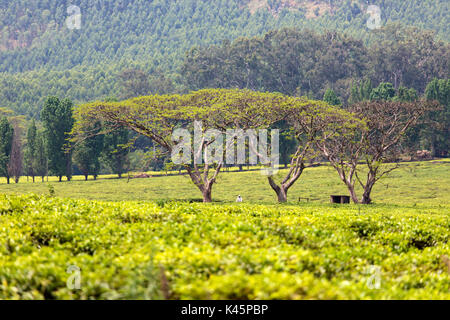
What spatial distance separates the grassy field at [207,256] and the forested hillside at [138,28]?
4376 inches

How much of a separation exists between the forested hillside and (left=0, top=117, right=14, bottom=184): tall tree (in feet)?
184

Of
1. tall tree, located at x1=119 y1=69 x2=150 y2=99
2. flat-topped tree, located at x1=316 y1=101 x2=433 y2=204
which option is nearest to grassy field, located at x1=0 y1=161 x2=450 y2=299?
flat-topped tree, located at x1=316 y1=101 x2=433 y2=204

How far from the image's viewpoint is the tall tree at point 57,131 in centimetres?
6097

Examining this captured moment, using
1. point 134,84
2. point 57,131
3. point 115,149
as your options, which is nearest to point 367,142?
point 115,149

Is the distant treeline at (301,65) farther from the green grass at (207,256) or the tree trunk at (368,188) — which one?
the green grass at (207,256)

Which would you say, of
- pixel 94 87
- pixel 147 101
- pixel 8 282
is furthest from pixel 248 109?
pixel 94 87

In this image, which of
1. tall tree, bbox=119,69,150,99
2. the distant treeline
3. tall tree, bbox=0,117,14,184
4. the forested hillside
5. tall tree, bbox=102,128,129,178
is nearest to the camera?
tall tree, bbox=0,117,14,184

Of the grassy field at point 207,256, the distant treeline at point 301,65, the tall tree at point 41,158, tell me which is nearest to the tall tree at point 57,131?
the tall tree at point 41,158

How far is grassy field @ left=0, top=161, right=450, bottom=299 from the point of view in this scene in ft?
20.1

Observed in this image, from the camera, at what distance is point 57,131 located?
61.1 m

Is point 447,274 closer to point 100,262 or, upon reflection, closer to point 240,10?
point 100,262

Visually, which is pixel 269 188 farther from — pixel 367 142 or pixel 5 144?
pixel 5 144

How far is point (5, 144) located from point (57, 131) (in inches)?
292

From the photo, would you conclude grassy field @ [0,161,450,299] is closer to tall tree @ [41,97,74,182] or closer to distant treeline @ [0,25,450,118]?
tall tree @ [41,97,74,182]
